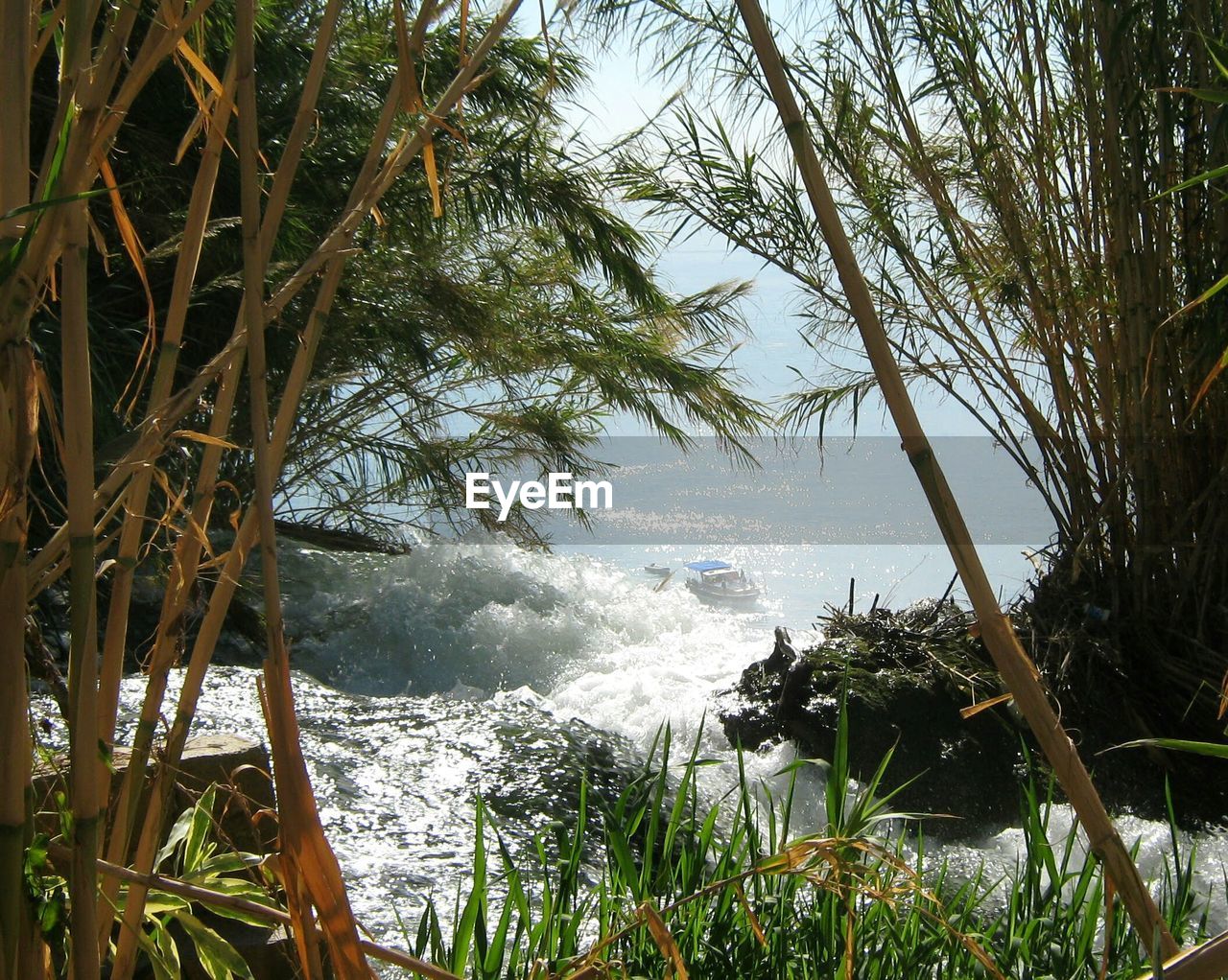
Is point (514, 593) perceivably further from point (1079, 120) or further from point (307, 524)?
point (1079, 120)

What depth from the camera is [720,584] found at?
25.4ft

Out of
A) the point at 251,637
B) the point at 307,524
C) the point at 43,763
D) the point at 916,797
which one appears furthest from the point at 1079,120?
the point at 307,524

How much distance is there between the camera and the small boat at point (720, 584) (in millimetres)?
7438

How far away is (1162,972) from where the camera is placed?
0.36m

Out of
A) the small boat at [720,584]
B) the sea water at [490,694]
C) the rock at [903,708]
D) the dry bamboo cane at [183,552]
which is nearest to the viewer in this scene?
the dry bamboo cane at [183,552]

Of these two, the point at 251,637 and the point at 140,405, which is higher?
the point at 140,405

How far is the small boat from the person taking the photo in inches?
293

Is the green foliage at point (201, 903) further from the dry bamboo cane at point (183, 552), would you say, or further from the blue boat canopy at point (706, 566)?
the blue boat canopy at point (706, 566)

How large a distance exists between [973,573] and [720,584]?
24.3ft

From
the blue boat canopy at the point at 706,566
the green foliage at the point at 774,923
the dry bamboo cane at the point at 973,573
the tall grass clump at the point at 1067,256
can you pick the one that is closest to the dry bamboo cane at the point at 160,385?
the dry bamboo cane at the point at 973,573

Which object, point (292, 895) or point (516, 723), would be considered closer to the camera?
point (292, 895)

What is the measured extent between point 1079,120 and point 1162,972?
106 inches

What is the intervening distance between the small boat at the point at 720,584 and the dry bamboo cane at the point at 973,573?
6894 millimetres

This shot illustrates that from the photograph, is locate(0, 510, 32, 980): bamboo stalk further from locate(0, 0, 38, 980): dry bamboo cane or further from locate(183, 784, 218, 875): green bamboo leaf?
locate(183, 784, 218, 875): green bamboo leaf
